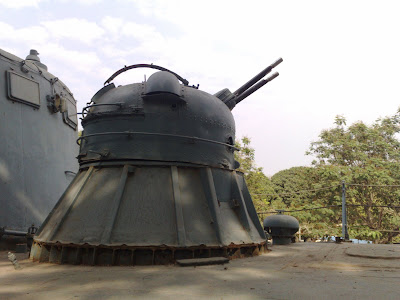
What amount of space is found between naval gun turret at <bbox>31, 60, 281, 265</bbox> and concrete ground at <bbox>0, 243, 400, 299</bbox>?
56 cm

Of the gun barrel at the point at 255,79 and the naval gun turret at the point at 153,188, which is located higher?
the gun barrel at the point at 255,79

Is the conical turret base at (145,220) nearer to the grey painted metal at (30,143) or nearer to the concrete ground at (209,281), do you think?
the concrete ground at (209,281)

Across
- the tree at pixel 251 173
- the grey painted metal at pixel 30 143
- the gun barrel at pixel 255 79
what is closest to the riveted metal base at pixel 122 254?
the grey painted metal at pixel 30 143

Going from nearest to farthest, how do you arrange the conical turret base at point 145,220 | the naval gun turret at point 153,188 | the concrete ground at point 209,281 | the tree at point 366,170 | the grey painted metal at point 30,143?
the concrete ground at point 209,281, the conical turret base at point 145,220, the naval gun turret at point 153,188, the grey painted metal at point 30,143, the tree at point 366,170

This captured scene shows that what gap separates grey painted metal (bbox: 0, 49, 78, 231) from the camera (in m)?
10.7

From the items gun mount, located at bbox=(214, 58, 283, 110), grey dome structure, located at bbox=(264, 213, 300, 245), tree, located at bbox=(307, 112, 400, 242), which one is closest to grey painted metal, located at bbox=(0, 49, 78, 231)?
gun mount, located at bbox=(214, 58, 283, 110)

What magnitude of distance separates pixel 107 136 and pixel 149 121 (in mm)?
1206

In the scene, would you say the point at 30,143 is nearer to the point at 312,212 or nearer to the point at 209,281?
the point at 209,281

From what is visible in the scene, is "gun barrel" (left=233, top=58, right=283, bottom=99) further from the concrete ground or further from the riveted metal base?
the concrete ground

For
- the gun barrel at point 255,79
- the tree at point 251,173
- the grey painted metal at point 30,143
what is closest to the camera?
the grey painted metal at point 30,143

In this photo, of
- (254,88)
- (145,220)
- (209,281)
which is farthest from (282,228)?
(209,281)

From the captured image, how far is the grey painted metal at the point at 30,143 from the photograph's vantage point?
1067 cm

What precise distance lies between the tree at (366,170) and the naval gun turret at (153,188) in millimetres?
15065

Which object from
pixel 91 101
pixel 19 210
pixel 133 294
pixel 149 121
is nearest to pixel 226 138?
pixel 149 121
